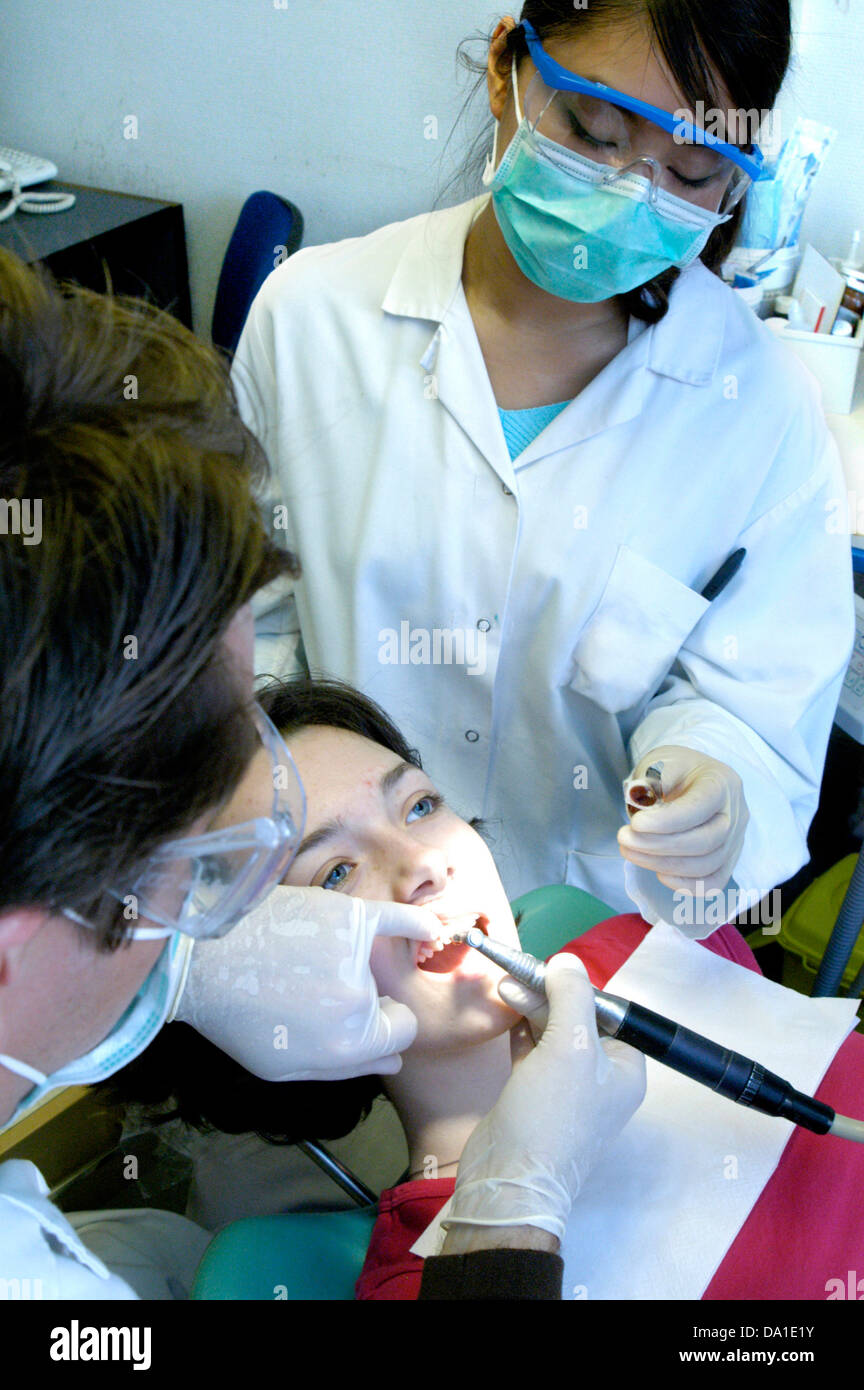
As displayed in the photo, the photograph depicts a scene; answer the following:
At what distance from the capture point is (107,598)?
0.55 meters

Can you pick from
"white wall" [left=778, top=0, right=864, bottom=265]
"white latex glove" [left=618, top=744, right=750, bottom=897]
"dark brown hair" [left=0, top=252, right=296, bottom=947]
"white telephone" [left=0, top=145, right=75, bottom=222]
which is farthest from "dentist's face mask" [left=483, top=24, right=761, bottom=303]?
"white telephone" [left=0, top=145, right=75, bottom=222]

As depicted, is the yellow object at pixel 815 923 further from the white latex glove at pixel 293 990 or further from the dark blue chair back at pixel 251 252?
the dark blue chair back at pixel 251 252

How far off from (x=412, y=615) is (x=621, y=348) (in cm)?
44

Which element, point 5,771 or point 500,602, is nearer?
point 5,771

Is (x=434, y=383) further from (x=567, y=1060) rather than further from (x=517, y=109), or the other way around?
(x=567, y=1060)

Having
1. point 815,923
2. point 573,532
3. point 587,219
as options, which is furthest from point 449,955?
point 815,923

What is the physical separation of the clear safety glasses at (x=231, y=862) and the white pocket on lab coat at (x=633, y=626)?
66cm

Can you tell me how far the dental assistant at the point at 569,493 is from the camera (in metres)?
1.24

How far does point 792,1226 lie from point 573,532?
2.65ft

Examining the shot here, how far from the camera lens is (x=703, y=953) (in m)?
1.24

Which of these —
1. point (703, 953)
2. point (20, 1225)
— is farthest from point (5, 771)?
point (703, 953)

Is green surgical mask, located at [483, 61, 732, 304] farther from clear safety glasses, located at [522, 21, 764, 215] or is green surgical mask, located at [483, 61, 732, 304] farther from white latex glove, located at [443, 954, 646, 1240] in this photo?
white latex glove, located at [443, 954, 646, 1240]

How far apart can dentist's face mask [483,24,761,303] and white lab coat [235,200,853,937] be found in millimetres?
148

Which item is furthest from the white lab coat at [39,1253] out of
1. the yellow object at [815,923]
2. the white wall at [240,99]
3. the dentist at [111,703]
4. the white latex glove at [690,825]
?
the white wall at [240,99]
